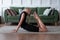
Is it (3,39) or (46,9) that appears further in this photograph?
(46,9)

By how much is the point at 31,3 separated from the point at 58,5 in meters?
1.32

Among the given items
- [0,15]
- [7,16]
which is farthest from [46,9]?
[0,15]

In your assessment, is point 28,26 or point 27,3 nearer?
point 28,26

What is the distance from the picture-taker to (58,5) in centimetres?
795

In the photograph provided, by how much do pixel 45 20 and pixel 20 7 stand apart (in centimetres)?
148

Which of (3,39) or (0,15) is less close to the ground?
(3,39)

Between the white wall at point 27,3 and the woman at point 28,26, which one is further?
the white wall at point 27,3

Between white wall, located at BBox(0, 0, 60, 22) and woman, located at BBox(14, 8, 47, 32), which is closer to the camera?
woman, located at BBox(14, 8, 47, 32)

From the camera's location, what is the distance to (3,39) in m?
1.23

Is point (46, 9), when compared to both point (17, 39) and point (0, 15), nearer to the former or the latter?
point (0, 15)

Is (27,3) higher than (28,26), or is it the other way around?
(27,3)

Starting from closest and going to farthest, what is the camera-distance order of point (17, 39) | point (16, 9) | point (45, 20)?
point (17, 39) < point (45, 20) < point (16, 9)

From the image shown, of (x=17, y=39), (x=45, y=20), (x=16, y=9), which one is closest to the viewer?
(x=17, y=39)

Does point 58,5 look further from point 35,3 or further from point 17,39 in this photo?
point 17,39
